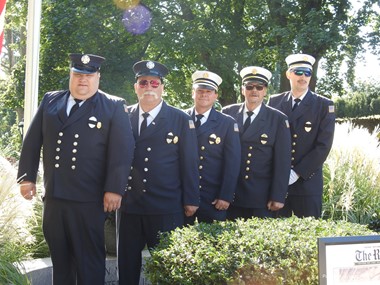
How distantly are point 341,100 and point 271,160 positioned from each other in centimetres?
4053

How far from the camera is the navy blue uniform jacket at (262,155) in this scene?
17.0 feet

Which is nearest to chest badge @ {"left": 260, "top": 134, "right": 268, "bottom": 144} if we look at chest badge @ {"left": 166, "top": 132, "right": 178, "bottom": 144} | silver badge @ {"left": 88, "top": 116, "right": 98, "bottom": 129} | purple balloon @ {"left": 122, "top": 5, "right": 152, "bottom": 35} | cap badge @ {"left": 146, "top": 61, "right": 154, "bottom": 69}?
chest badge @ {"left": 166, "top": 132, "right": 178, "bottom": 144}

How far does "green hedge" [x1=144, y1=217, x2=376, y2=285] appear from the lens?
10.2ft

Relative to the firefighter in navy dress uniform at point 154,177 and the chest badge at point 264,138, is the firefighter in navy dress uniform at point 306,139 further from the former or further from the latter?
the firefighter in navy dress uniform at point 154,177

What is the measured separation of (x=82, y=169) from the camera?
4.13m

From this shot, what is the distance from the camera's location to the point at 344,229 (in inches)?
144

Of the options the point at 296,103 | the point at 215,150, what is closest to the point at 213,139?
the point at 215,150

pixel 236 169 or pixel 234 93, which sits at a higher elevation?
pixel 234 93

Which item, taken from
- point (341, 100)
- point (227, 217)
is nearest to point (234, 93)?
point (227, 217)

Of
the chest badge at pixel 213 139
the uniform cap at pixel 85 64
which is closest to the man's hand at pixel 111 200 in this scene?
the uniform cap at pixel 85 64

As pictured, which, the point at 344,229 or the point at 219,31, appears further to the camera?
the point at 219,31

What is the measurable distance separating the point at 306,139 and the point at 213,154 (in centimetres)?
90

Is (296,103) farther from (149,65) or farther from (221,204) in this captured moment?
(149,65)

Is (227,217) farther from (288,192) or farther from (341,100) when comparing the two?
(341,100)
